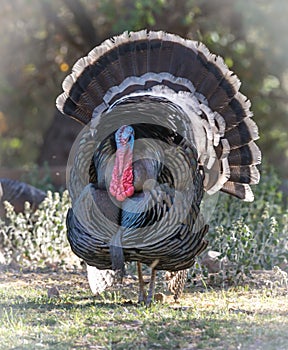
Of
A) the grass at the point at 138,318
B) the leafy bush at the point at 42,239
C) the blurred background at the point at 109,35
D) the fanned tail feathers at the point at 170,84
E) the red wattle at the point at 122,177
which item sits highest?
the blurred background at the point at 109,35

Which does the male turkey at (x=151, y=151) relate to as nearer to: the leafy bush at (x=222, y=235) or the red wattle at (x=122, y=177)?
the red wattle at (x=122, y=177)

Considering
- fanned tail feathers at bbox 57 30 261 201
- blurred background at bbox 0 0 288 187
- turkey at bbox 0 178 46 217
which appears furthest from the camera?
blurred background at bbox 0 0 288 187

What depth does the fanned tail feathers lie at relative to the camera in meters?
5.93

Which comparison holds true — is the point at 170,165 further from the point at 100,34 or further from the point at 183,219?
the point at 100,34

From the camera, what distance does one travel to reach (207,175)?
5.97 m

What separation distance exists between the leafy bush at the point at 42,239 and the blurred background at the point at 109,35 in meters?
2.46

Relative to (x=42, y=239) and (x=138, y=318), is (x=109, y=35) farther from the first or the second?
(x=138, y=318)

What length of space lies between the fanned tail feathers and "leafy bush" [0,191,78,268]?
4.71 feet

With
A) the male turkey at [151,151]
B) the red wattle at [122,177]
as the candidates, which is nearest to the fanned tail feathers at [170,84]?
the male turkey at [151,151]

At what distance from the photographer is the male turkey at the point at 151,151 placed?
493 centimetres

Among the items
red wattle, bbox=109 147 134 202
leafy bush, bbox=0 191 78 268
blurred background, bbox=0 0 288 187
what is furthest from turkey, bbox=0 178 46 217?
red wattle, bbox=109 147 134 202

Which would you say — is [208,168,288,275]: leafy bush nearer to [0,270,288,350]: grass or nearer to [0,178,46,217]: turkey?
[0,270,288,350]: grass

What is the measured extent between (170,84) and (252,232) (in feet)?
5.15

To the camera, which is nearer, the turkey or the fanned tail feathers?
the fanned tail feathers
